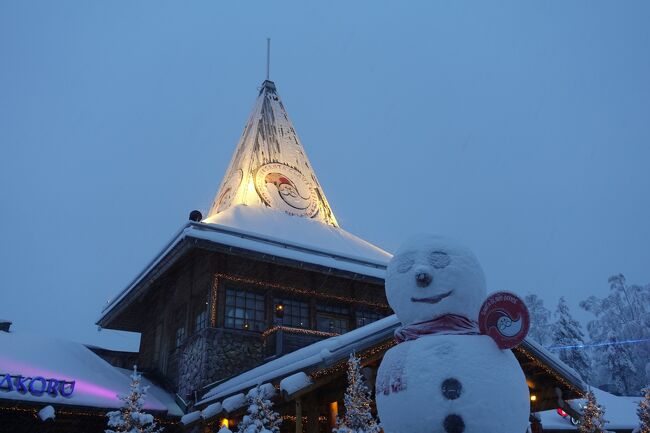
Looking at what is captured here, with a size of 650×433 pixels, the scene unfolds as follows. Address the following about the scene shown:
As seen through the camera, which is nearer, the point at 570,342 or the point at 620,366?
the point at 620,366

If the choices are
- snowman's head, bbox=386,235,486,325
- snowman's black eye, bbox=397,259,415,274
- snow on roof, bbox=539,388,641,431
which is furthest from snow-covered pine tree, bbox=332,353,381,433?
snow on roof, bbox=539,388,641,431

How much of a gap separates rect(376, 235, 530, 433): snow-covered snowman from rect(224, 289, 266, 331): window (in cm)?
844

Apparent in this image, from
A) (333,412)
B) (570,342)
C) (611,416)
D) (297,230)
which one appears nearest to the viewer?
(333,412)

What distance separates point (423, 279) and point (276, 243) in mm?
8572

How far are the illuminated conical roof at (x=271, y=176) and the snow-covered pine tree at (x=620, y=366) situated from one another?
75.4 feet

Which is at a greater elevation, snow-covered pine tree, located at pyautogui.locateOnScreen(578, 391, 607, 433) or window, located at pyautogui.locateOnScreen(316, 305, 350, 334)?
window, located at pyautogui.locateOnScreen(316, 305, 350, 334)

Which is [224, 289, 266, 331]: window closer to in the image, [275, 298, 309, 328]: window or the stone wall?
the stone wall

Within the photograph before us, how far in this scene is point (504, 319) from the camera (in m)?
6.58

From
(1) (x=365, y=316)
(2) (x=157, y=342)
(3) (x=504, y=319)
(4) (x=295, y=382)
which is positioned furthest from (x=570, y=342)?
(3) (x=504, y=319)

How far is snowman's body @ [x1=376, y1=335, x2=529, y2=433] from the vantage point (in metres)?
6.06

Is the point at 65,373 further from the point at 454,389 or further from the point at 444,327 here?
the point at 454,389

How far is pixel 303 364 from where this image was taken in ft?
32.3

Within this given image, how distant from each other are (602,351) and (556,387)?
27.5 meters

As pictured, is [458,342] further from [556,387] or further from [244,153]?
[244,153]
